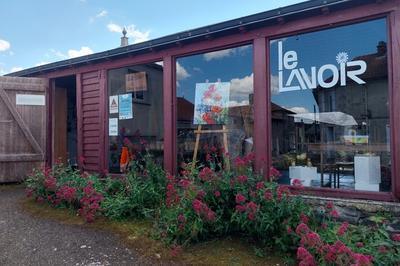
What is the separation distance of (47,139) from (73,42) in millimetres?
7010

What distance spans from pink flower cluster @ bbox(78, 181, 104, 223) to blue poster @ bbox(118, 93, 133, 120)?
188 cm

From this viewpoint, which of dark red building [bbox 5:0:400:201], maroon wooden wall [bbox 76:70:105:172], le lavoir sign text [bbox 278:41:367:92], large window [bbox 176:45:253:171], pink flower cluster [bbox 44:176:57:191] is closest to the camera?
dark red building [bbox 5:0:400:201]

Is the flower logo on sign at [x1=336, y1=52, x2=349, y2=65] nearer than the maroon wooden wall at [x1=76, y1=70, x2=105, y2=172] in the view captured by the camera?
Yes

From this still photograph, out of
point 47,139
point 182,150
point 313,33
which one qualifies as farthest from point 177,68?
point 47,139

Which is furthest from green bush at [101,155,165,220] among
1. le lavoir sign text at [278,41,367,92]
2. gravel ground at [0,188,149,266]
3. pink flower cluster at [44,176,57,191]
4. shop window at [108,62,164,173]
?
le lavoir sign text at [278,41,367,92]

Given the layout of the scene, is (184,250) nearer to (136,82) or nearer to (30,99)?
(136,82)

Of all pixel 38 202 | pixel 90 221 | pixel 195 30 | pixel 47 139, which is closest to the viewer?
pixel 90 221

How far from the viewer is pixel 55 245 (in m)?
3.67

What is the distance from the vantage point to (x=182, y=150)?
5.48 m

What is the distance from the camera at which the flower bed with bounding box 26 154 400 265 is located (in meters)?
2.86

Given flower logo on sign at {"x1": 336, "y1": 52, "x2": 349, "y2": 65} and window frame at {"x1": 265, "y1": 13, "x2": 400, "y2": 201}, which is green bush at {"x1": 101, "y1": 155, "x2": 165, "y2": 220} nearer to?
window frame at {"x1": 265, "y1": 13, "x2": 400, "y2": 201}

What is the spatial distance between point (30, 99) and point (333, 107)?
655 centimetres

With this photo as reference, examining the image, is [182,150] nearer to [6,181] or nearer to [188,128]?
[188,128]

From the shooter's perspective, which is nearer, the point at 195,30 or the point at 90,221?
the point at 90,221
